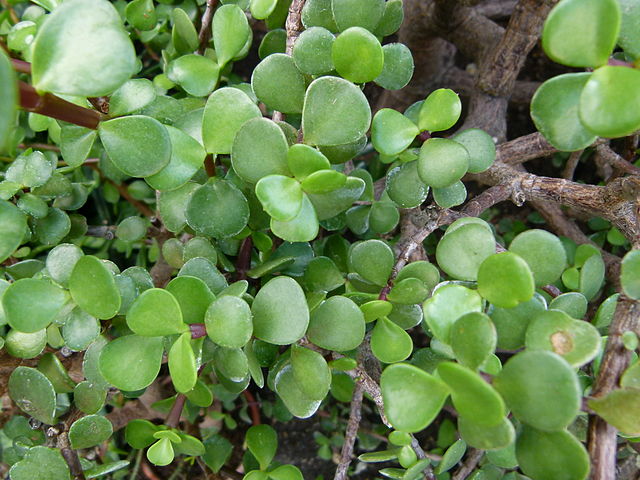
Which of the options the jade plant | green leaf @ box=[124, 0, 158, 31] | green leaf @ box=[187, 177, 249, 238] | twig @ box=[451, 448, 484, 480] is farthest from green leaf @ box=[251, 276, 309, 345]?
green leaf @ box=[124, 0, 158, 31]

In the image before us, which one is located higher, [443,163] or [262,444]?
[443,163]

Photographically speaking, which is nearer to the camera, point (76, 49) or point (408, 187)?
point (76, 49)

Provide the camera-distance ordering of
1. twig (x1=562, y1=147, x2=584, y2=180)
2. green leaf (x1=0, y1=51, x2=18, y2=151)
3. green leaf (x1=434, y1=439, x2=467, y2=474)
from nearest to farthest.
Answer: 1. green leaf (x1=0, y1=51, x2=18, y2=151)
2. green leaf (x1=434, y1=439, x2=467, y2=474)
3. twig (x1=562, y1=147, x2=584, y2=180)

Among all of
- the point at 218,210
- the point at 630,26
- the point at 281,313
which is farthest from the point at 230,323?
the point at 630,26

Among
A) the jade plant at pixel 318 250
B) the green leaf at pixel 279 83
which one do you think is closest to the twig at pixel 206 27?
the jade plant at pixel 318 250

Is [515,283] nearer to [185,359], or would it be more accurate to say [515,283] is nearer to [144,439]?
[185,359]

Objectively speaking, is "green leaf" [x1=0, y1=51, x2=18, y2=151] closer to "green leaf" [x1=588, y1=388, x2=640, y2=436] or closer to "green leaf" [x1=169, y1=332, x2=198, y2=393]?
"green leaf" [x1=169, y1=332, x2=198, y2=393]

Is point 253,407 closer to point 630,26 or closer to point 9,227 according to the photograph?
point 9,227
